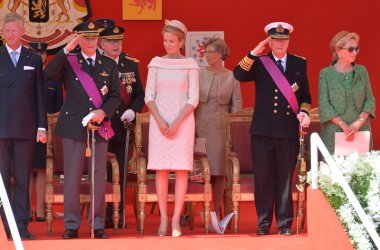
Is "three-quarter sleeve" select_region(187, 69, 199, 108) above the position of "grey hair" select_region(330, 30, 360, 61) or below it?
below

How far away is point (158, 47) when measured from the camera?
10.1 m

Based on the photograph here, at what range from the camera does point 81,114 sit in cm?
746

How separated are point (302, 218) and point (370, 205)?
1.65 metres

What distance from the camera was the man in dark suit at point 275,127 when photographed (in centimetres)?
762

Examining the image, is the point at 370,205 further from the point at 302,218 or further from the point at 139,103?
the point at 139,103

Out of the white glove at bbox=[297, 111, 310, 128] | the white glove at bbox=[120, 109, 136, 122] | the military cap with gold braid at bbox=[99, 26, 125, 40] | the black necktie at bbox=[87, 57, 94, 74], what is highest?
the military cap with gold braid at bbox=[99, 26, 125, 40]

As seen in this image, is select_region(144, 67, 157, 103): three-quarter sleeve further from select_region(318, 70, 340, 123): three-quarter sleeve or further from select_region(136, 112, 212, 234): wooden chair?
select_region(318, 70, 340, 123): three-quarter sleeve

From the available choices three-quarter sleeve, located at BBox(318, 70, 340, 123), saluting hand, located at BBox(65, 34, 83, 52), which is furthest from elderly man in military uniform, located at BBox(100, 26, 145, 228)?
three-quarter sleeve, located at BBox(318, 70, 340, 123)

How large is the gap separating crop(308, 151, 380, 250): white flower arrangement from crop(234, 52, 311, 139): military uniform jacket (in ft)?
3.55

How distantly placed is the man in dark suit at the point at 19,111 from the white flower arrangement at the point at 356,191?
2.13 m

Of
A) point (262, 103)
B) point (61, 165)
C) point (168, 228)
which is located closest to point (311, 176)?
point (262, 103)

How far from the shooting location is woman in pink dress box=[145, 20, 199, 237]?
7.50 metres

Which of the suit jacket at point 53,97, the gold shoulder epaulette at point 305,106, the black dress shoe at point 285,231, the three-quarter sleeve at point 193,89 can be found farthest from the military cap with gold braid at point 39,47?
the black dress shoe at point 285,231

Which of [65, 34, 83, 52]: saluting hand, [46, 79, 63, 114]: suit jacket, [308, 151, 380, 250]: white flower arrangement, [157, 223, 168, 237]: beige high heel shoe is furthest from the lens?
[46, 79, 63, 114]: suit jacket
